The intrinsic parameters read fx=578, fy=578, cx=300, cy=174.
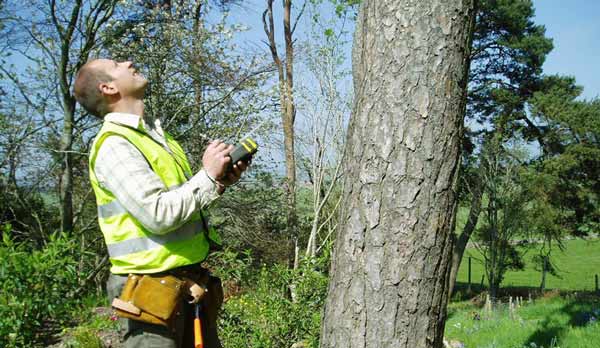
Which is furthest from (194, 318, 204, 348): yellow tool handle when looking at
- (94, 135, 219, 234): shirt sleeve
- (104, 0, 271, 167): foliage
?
(104, 0, 271, 167): foliage

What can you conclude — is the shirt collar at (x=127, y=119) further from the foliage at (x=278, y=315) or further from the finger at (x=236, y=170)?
the foliage at (x=278, y=315)

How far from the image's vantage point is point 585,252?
2812 cm

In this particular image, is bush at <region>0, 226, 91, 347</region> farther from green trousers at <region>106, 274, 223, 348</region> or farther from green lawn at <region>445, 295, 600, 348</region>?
green lawn at <region>445, 295, 600, 348</region>

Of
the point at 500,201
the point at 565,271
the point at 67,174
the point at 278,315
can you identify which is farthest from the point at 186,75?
the point at 565,271

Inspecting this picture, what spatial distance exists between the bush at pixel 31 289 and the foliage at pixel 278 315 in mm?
1896

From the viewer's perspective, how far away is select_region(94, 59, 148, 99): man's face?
222 cm

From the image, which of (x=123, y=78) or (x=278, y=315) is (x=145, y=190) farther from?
(x=278, y=315)

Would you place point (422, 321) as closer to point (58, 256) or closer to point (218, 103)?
point (58, 256)

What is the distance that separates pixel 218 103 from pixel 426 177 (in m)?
6.86

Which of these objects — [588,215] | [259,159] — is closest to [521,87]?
[588,215]

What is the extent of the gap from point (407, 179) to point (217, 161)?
69cm

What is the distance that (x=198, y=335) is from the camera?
6.91ft

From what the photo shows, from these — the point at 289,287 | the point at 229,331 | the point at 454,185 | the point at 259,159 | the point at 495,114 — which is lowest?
the point at 229,331

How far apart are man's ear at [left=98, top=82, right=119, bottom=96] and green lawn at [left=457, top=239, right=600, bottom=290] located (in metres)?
18.3
